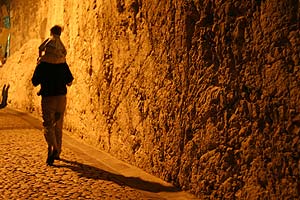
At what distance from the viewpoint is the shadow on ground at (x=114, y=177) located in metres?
4.08

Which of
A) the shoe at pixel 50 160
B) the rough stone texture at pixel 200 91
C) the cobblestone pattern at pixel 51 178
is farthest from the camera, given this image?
the shoe at pixel 50 160

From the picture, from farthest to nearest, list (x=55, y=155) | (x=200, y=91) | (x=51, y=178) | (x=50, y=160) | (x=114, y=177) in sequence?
(x=55, y=155) → (x=50, y=160) → (x=114, y=177) → (x=51, y=178) → (x=200, y=91)

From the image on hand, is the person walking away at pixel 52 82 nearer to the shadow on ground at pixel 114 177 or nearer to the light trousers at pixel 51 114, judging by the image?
the light trousers at pixel 51 114

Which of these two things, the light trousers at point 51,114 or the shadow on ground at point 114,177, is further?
the light trousers at point 51,114

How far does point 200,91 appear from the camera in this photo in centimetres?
360

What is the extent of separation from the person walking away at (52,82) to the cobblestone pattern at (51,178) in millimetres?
282

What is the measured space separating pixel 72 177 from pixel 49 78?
121 centimetres

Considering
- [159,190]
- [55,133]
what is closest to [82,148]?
[55,133]

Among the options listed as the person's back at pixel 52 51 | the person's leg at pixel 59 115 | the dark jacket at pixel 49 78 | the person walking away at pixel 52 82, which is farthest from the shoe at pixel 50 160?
the person's back at pixel 52 51

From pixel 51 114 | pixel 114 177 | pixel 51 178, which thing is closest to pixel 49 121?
pixel 51 114

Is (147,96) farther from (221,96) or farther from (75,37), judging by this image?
(75,37)

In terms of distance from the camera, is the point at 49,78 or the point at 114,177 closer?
the point at 114,177

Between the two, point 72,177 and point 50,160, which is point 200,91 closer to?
point 72,177

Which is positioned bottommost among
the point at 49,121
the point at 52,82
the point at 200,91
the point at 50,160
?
the point at 50,160
